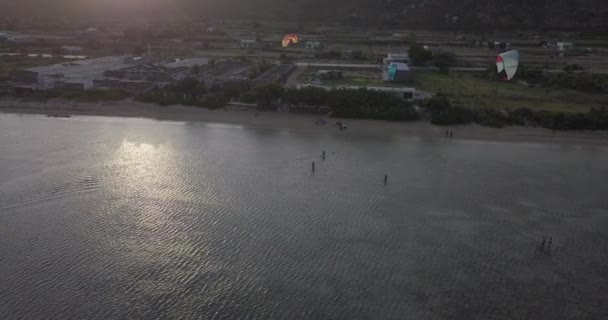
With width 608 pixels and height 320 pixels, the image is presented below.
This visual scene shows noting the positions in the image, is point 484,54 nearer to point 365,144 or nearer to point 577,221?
point 365,144

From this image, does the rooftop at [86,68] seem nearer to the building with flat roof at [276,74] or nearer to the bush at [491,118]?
the building with flat roof at [276,74]

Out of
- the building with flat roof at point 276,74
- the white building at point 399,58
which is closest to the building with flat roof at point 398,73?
the white building at point 399,58

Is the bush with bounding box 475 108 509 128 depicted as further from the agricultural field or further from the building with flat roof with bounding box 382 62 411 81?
the building with flat roof with bounding box 382 62 411 81

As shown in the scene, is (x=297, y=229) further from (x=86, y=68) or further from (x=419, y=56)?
(x=419, y=56)

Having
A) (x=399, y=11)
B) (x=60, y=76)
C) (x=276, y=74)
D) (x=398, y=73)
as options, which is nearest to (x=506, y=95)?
(x=398, y=73)

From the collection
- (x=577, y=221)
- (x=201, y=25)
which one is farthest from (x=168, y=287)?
(x=201, y=25)
